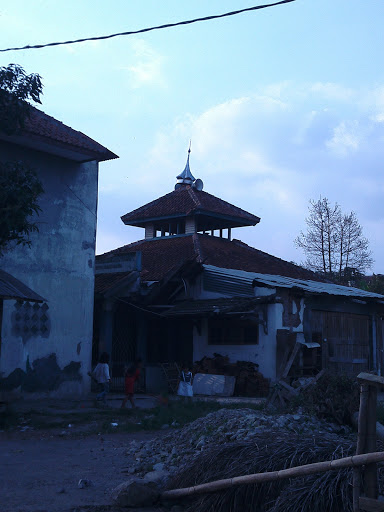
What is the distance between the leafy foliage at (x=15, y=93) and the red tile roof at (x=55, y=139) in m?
3.08

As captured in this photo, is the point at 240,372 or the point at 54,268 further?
the point at 240,372

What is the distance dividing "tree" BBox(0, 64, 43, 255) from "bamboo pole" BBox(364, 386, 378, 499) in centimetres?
775

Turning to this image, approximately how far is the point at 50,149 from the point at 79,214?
204 centimetres

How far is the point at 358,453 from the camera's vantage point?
203 inches

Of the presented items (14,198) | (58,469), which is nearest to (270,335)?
(14,198)

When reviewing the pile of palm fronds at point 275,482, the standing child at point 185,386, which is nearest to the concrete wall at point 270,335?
the standing child at point 185,386

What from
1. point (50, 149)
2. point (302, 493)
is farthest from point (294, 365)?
point (302, 493)

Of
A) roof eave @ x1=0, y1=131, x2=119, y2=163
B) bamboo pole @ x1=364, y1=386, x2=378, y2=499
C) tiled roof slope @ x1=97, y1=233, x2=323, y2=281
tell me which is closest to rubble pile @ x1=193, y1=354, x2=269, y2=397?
tiled roof slope @ x1=97, y1=233, x2=323, y2=281

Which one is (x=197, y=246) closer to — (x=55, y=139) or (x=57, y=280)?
(x=57, y=280)

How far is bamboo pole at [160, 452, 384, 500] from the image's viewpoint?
4.88 meters

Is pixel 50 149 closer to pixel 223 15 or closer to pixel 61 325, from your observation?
pixel 61 325

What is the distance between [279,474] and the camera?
17.6 feet

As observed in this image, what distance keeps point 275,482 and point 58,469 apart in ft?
11.7

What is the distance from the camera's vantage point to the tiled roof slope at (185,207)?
87.9 feet
